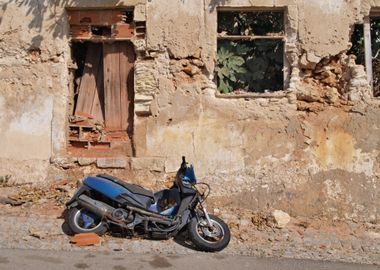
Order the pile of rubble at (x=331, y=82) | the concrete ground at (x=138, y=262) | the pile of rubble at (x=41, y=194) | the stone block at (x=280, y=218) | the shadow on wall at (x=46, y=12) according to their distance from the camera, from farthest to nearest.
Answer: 1. the shadow on wall at (x=46, y=12)
2. the pile of rubble at (x=331, y=82)
3. the pile of rubble at (x=41, y=194)
4. the stone block at (x=280, y=218)
5. the concrete ground at (x=138, y=262)

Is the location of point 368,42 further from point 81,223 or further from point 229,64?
point 81,223

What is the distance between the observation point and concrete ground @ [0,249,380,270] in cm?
523

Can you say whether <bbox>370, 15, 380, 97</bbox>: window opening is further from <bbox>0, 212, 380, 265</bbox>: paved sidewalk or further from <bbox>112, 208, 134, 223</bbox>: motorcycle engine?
<bbox>112, 208, 134, 223</bbox>: motorcycle engine

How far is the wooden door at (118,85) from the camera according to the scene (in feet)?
26.4

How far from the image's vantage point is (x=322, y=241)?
21.6 ft

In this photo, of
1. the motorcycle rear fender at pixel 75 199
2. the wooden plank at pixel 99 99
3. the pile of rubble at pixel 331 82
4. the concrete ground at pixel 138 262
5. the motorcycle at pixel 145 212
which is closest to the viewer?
the concrete ground at pixel 138 262

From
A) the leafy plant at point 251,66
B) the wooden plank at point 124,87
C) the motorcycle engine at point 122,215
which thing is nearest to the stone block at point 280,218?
the leafy plant at point 251,66

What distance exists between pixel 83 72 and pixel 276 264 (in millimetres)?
4623

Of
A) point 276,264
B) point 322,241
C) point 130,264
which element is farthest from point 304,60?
point 130,264

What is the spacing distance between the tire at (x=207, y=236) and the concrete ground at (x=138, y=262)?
11 centimetres

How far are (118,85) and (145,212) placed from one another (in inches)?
105

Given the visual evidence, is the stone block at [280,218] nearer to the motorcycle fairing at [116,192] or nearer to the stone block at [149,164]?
the stone block at [149,164]

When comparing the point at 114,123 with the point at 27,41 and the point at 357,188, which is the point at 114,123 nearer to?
the point at 27,41

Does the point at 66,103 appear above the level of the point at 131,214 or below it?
above
